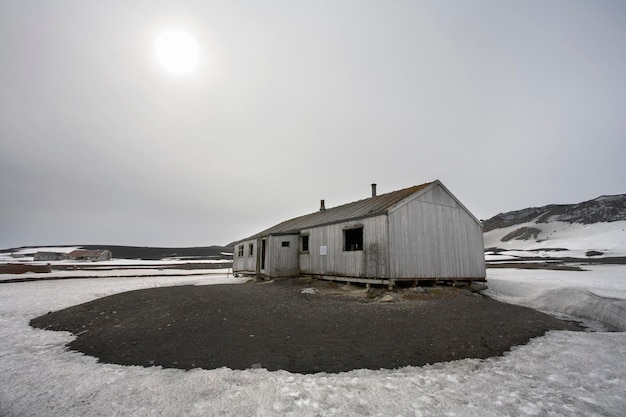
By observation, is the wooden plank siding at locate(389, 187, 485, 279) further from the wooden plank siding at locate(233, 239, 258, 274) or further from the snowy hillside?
the snowy hillside

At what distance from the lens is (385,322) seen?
959 centimetres

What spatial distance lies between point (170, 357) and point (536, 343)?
8.96 m

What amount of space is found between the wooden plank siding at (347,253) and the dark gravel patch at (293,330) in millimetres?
2226

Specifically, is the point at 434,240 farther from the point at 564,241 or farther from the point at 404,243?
the point at 564,241

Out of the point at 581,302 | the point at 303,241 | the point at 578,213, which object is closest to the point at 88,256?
the point at 303,241

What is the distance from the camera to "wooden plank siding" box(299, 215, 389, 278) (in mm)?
15297

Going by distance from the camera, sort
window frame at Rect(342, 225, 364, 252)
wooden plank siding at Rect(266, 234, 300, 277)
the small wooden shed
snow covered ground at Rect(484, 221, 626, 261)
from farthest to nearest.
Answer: snow covered ground at Rect(484, 221, 626, 261) < wooden plank siding at Rect(266, 234, 300, 277) < window frame at Rect(342, 225, 364, 252) < the small wooden shed

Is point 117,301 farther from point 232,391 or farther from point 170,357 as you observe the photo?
point 232,391

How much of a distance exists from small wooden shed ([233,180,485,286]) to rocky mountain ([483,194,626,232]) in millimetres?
86593

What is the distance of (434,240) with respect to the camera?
54.6 feet

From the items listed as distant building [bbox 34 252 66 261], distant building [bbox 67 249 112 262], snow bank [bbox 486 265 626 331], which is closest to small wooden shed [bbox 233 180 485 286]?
snow bank [bbox 486 265 626 331]

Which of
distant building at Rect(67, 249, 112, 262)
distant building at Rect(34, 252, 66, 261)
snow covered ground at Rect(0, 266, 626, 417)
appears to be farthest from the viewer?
distant building at Rect(34, 252, 66, 261)

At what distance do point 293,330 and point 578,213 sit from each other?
10994cm

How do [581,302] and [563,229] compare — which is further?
[563,229]
